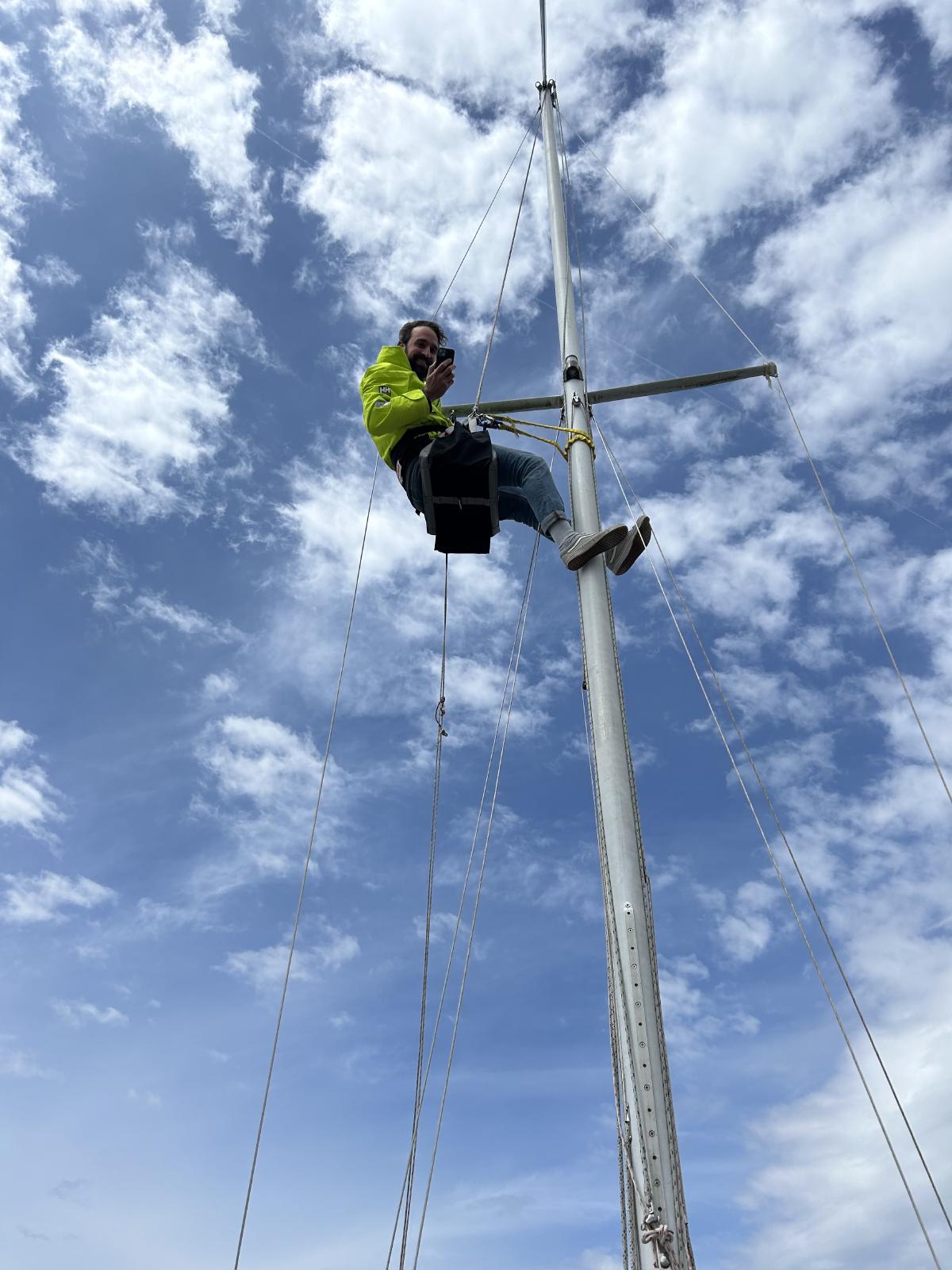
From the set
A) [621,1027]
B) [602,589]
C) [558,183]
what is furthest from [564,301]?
[621,1027]

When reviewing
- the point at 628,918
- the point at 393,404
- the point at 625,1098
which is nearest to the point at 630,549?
the point at 393,404

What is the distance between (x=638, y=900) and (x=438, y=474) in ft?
10.1

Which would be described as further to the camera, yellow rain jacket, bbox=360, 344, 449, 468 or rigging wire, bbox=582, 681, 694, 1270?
yellow rain jacket, bbox=360, 344, 449, 468

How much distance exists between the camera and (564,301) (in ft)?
26.4

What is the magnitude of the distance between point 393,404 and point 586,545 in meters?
1.78

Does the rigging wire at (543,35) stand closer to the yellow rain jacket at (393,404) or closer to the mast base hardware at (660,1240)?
the yellow rain jacket at (393,404)

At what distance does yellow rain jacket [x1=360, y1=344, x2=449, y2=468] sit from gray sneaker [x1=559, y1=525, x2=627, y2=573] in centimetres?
143

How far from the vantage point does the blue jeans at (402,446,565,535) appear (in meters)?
6.46

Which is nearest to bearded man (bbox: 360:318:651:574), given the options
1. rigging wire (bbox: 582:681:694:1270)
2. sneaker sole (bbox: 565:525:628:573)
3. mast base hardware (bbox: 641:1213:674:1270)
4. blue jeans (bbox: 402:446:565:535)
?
blue jeans (bbox: 402:446:565:535)

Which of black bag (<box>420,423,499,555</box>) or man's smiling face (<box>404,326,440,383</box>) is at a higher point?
man's smiling face (<box>404,326,440,383</box>)

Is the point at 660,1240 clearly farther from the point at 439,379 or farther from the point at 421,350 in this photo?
the point at 421,350

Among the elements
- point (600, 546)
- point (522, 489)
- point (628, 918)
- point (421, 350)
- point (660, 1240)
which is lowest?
point (660, 1240)

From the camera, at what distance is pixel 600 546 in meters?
5.94

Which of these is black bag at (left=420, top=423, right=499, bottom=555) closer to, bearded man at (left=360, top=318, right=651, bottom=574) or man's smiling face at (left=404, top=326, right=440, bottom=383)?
bearded man at (left=360, top=318, right=651, bottom=574)
